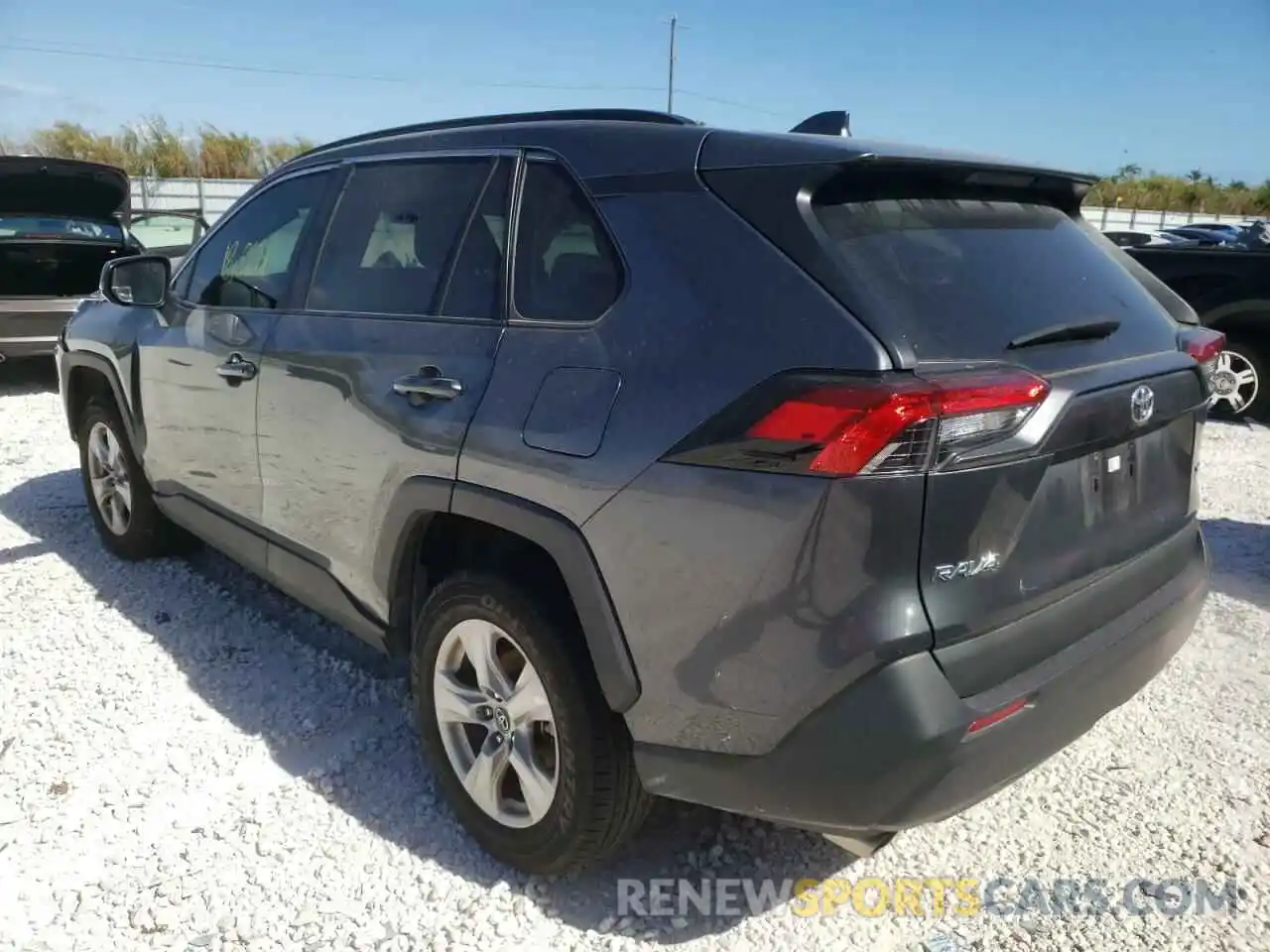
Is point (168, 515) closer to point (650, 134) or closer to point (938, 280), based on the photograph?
point (650, 134)

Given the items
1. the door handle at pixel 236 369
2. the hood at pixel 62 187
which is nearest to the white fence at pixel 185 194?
the hood at pixel 62 187

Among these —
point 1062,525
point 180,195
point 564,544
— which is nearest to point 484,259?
point 564,544

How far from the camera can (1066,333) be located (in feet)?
6.86

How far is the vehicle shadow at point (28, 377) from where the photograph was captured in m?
8.45

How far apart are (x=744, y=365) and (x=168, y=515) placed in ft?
10.3

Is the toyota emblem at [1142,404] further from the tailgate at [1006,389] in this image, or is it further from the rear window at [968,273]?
the rear window at [968,273]

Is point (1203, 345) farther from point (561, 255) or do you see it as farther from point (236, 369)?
point (236, 369)

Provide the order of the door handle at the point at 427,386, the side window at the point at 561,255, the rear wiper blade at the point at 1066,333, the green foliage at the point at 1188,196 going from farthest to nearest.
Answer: the green foliage at the point at 1188,196, the door handle at the point at 427,386, the side window at the point at 561,255, the rear wiper blade at the point at 1066,333

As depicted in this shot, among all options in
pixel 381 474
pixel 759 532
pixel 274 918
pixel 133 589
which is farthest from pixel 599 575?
pixel 133 589

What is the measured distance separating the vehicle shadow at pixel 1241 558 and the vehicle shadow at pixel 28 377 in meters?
8.57

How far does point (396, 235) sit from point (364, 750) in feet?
5.15

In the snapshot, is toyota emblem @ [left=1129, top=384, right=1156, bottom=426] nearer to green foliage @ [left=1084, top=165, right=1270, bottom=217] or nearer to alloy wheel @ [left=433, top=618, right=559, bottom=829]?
alloy wheel @ [left=433, top=618, right=559, bottom=829]

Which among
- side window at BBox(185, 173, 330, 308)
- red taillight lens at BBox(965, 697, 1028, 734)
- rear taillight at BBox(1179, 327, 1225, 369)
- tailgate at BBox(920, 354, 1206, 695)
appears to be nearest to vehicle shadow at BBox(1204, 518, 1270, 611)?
rear taillight at BBox(1179, 327, 1225, 369)

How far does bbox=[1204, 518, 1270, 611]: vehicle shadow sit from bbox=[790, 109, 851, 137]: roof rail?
9.35 ft
